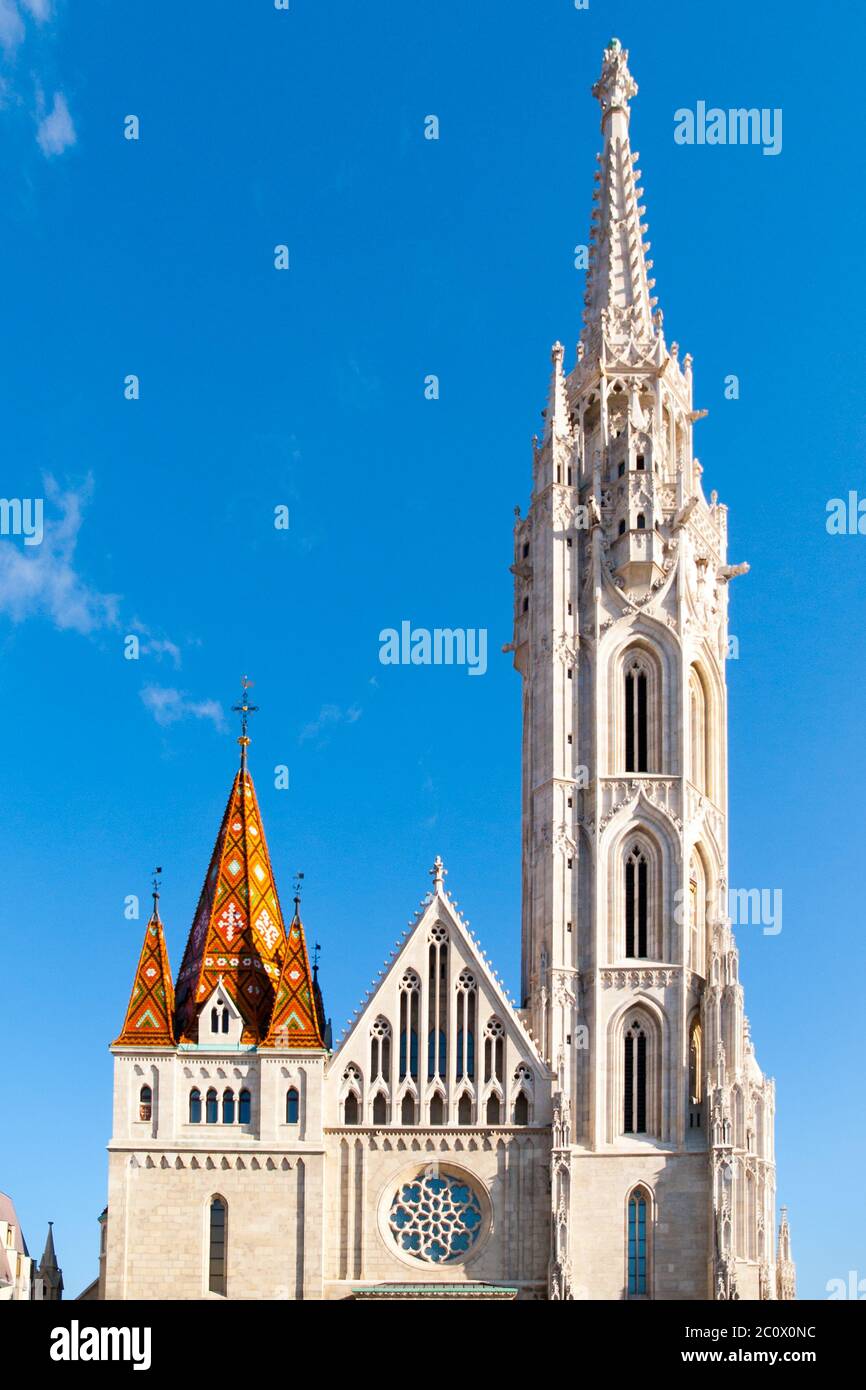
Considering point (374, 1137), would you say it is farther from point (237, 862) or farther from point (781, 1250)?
point (781, 1250)

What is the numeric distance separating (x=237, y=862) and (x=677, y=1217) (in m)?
16.7

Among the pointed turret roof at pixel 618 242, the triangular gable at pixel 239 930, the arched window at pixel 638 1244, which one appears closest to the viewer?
the arched window at pixel 638 1244

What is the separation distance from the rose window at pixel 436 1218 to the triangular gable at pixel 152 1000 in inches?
318

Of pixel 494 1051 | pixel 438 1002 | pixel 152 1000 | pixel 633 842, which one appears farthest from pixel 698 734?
pixel 152 1000

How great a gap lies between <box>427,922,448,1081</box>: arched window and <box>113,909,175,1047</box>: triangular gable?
295 inches

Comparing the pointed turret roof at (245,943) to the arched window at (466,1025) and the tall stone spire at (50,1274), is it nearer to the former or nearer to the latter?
the arched window at (466,1025)

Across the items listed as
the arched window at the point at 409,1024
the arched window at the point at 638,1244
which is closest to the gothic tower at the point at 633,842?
the arched window at the point at 638,1244

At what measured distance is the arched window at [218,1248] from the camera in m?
59.3

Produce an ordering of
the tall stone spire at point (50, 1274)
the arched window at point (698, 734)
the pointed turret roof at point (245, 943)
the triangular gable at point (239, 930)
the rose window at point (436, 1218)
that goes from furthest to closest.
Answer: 1. the tall stone spire at point (50, 1274)
2. the arched window at point (698, 734)
3. the triangular gable at point (239, 930)
4. the pointed turret roof at point (245, 943)
5. the rose window at point (436, 1218)

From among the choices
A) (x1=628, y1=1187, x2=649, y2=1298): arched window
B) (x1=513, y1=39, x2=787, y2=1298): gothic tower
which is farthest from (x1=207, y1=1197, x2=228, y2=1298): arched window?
(x1=628, y1=1187, x2=649, y2=1298): arched window

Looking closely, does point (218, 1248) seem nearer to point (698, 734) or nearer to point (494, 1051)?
point (494, 1051)

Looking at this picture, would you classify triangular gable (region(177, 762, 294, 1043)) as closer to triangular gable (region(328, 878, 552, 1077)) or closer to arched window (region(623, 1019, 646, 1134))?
triangular gable (region(328, 878, 552, 1077))

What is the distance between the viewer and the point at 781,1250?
2566 inches
